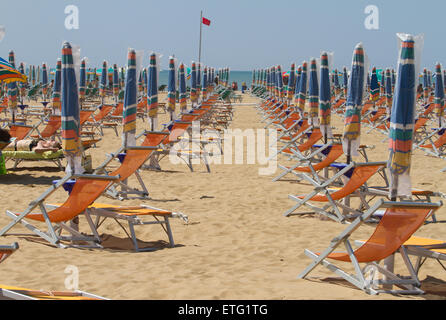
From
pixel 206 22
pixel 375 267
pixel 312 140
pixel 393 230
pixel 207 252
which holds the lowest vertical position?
pixel 207 252

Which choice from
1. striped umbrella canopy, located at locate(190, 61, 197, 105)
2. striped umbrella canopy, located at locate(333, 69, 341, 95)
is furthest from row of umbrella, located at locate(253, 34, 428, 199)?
striped umbrella canopy, located at locate(333, 69, 341, 95)

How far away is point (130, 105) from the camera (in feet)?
24.7

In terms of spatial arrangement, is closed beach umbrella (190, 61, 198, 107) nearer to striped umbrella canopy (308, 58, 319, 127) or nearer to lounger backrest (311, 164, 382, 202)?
striped umbrella canopy (308, 58, 319, 127)

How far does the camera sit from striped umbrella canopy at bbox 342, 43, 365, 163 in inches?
258

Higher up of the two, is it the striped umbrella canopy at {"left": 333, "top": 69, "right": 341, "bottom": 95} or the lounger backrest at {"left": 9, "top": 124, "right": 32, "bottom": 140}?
the striped umbrella canopy at {"left": 333, "top": 69, "right": 341, "bottom": 95}

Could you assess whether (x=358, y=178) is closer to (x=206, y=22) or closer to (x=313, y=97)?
(x=313, y=97)

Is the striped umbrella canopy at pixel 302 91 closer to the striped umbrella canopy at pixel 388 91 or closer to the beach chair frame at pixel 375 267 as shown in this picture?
the striped umbrella canopy at pixel 388 91

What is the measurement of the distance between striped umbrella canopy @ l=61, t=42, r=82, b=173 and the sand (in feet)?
2.60

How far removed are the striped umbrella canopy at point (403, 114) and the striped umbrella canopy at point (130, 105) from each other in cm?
420

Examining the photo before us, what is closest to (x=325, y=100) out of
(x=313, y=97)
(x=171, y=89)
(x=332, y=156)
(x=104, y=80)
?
(x=332, y=156)

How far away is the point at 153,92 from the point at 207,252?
6072mm

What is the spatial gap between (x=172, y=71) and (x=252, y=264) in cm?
955
